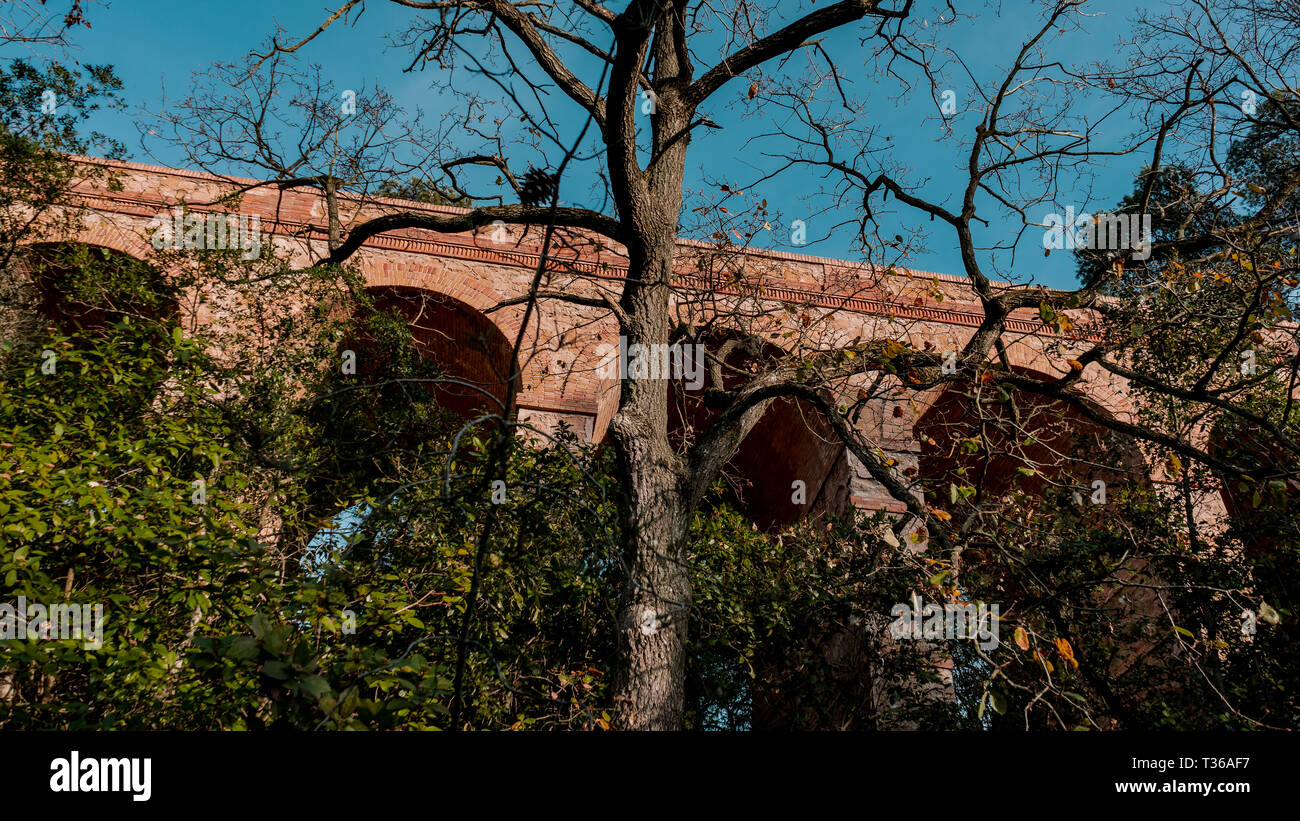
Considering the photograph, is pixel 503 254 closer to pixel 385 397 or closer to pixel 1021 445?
pixel 385 397

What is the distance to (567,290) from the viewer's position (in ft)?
30.0

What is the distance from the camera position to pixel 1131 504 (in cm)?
707

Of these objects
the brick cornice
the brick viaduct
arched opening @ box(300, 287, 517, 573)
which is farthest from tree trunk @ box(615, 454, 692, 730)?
the brick cornice

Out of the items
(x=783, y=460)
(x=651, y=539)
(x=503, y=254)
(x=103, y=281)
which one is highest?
(x=503, y=254)

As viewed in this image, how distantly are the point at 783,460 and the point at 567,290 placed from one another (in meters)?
3.68

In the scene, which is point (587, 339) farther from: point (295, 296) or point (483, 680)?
point (483, 680)

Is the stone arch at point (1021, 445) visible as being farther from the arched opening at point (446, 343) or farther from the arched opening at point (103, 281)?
the arched opening at point (103, 281)

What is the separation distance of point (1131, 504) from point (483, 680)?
5470 millimetres

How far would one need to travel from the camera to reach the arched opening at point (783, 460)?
927 centimetres

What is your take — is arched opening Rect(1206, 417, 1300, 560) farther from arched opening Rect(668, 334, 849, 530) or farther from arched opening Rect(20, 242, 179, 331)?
arched opening Rect(20, 242, 179, 331)

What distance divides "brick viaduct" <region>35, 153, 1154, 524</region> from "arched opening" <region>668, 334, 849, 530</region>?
0.03m

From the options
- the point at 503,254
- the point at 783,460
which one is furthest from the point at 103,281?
the point at 783,460
